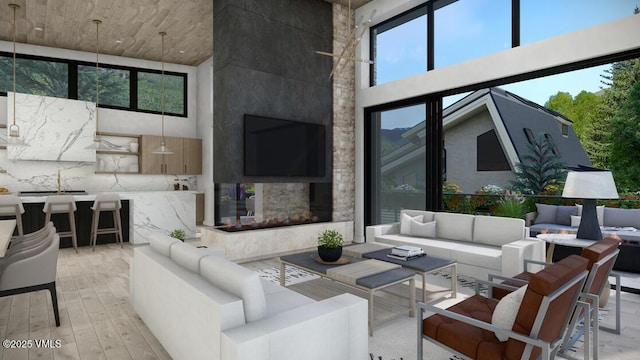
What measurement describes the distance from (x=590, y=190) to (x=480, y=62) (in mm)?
2395

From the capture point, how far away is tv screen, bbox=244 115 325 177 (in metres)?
5.52

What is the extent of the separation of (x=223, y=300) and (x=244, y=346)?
29 cm

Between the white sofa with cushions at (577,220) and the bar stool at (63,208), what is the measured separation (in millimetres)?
7224

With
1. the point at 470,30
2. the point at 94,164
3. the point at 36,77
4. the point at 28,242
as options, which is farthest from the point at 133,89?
the point at 470,30

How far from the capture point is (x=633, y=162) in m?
4.76

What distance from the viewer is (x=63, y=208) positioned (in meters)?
5.91

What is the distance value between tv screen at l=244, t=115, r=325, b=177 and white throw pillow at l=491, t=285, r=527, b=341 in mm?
4197

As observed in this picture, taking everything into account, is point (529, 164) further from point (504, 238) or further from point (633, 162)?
point (504, 238)

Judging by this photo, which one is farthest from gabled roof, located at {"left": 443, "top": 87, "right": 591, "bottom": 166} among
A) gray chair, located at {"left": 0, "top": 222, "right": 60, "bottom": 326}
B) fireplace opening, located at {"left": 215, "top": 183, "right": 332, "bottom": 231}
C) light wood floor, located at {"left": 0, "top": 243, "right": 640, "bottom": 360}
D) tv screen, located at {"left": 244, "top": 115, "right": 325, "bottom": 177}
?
gray chair, located at {"left": 0, "top": 222, "right": 60, "bottom": 326}

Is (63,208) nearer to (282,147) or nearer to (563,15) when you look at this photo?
(282,147)

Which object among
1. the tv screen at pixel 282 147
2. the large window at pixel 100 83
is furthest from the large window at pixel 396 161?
the large window at pixel 100 83

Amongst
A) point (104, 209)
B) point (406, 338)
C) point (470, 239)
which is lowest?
point (406, 338)

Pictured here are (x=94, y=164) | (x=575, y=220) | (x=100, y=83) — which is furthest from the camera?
(x=100, y=83)

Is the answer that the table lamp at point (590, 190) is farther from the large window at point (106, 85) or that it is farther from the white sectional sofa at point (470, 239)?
the large window at point (106, 85)
